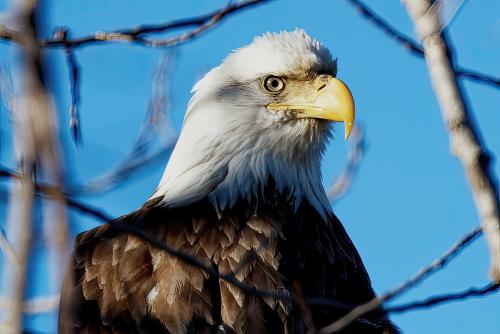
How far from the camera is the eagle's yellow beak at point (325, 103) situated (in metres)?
4.69

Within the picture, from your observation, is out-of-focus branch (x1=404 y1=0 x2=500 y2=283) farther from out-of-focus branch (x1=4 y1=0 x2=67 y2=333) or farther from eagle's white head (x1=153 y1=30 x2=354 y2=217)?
eagle's white head (x1=153 y1=30 x2=354 y2=217)

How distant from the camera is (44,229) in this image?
1.71 meters

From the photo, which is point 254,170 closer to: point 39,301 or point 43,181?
point 39,301

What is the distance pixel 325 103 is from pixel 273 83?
1.07 feet

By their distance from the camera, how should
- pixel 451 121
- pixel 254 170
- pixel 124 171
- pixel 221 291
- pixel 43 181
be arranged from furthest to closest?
pixel 254 170
pixel 221 291
pixel 124 171
pixel 451 121
pixel 43 181

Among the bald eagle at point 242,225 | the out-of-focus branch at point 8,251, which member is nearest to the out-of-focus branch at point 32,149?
the out-of-focus branch at point 8,251

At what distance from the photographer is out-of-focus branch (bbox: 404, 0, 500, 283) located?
1.95 metres

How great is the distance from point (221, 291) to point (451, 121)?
2213 mm

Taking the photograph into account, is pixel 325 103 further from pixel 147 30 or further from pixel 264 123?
pixel 147 30

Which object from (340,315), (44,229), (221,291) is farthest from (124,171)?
(340,315)

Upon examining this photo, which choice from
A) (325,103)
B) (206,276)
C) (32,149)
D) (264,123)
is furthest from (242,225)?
(32,149)

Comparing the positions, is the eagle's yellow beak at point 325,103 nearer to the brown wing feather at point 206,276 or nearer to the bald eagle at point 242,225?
the bald eagle at point 242,225

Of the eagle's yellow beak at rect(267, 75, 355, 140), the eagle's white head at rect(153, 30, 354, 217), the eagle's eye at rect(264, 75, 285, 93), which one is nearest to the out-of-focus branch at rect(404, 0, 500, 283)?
the eagle's yellow beak at rect(267, 75, 355, 140)

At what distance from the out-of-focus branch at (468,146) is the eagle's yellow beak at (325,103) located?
8.46 feet
